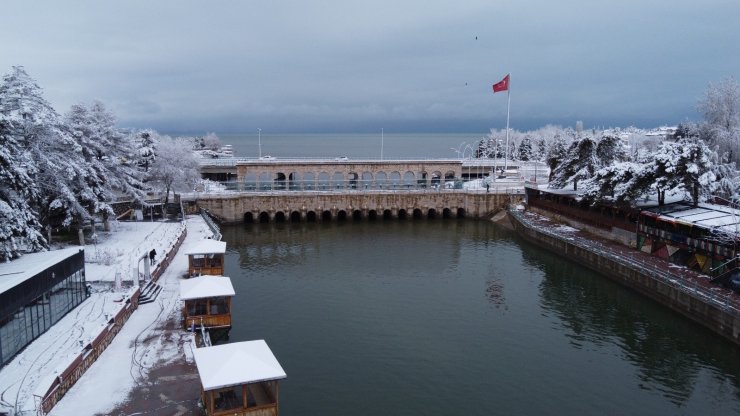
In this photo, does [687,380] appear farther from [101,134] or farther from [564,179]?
[101,134]

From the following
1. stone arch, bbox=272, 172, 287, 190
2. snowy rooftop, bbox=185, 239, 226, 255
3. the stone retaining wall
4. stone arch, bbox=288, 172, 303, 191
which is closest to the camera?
the stone retaining wall

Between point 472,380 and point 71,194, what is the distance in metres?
31.2

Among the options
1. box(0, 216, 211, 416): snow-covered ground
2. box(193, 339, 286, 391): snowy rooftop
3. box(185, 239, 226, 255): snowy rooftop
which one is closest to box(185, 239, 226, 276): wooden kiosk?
box(185, 239, 226, 255): snowy rooftop

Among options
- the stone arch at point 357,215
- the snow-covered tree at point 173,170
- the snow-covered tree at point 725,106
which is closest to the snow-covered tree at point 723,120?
the snow-covered tree at point 725,106

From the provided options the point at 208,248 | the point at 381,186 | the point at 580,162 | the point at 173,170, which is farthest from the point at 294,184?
the point at 208,248

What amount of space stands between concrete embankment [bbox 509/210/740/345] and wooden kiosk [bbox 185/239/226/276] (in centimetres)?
2918

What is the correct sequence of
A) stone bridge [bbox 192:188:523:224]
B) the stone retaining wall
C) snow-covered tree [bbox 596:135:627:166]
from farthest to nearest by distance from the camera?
stone bridge [bbox 192:188:523:224]
snow-covered tree [bbox 596:135:627:166]
the stone retaining wall

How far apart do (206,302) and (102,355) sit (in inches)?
232

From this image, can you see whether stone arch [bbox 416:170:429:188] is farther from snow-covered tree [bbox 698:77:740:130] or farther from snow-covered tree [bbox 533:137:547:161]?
snow-covered tree [bbox 533:137:547:161]

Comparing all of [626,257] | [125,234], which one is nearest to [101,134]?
[125,234]

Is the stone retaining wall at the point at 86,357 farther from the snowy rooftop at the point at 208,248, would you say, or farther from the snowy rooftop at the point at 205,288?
the snowy rooftop at the point at 208,248

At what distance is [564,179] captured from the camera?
206ft

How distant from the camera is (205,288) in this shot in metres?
28.5

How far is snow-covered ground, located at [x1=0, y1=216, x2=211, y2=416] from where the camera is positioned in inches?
775
